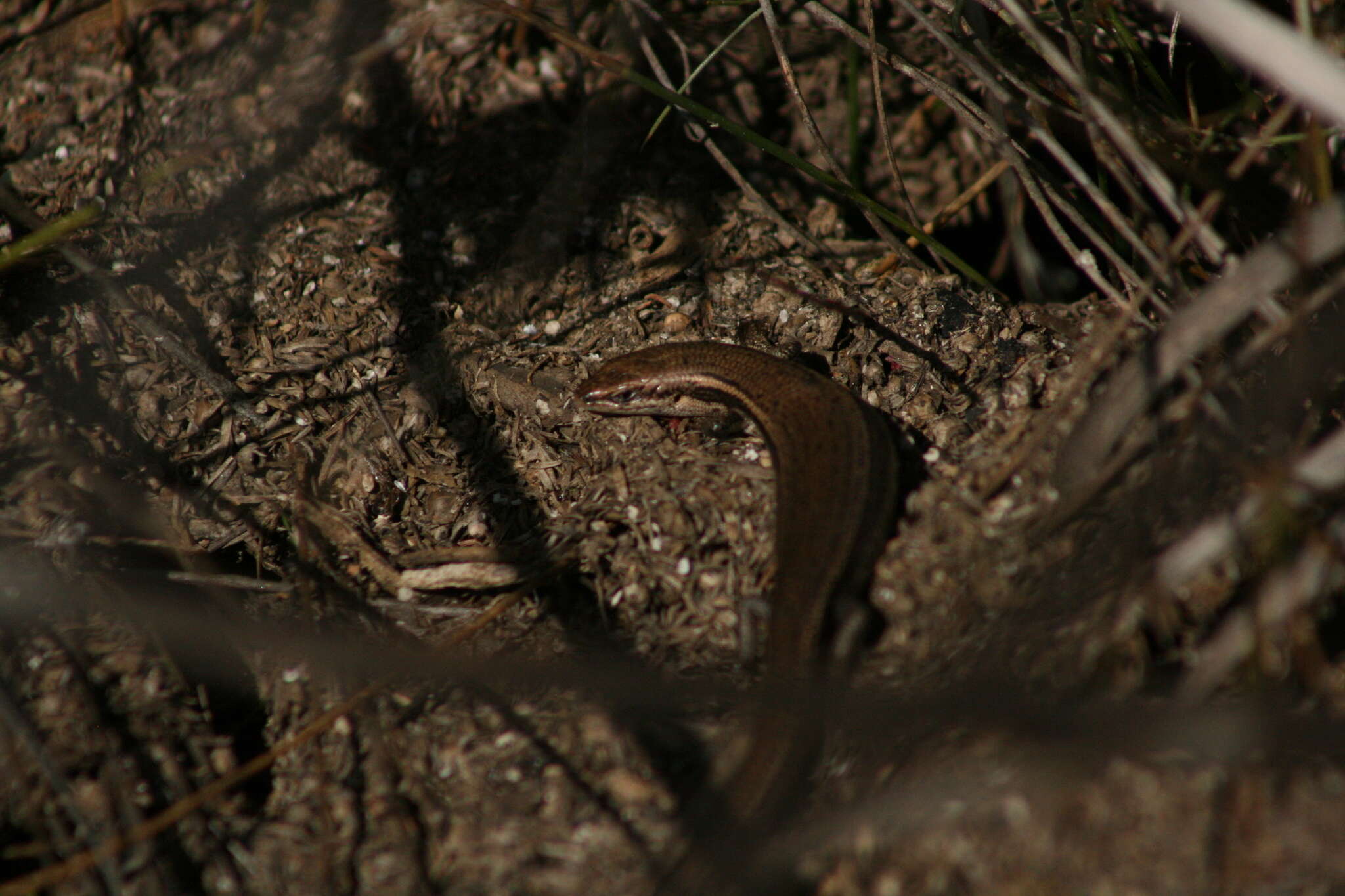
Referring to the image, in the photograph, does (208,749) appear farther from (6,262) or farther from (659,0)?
(659,0)

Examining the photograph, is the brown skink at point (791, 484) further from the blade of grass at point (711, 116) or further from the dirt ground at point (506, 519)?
the blade of grass at point (711, 116)

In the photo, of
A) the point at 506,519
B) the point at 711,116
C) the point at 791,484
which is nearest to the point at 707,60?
the point at 711,116

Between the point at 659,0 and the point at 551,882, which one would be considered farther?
the point at 659,0

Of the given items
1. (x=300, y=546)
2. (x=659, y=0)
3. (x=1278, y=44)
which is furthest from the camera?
(x=659, y=0)

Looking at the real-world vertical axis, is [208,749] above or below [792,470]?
above

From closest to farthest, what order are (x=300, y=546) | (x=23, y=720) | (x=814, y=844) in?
1. (x=814, y=844)
2. (x=23, y=720)
3. (x=300, y=546)

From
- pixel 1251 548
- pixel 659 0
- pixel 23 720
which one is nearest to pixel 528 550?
pixel 23 720

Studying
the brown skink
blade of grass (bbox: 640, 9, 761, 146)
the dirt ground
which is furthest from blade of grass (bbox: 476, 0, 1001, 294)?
the brown skink

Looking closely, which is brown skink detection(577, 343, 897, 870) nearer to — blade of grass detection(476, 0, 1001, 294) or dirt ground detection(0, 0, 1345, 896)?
dirt ground detection(0, 0, 1345, 896)
